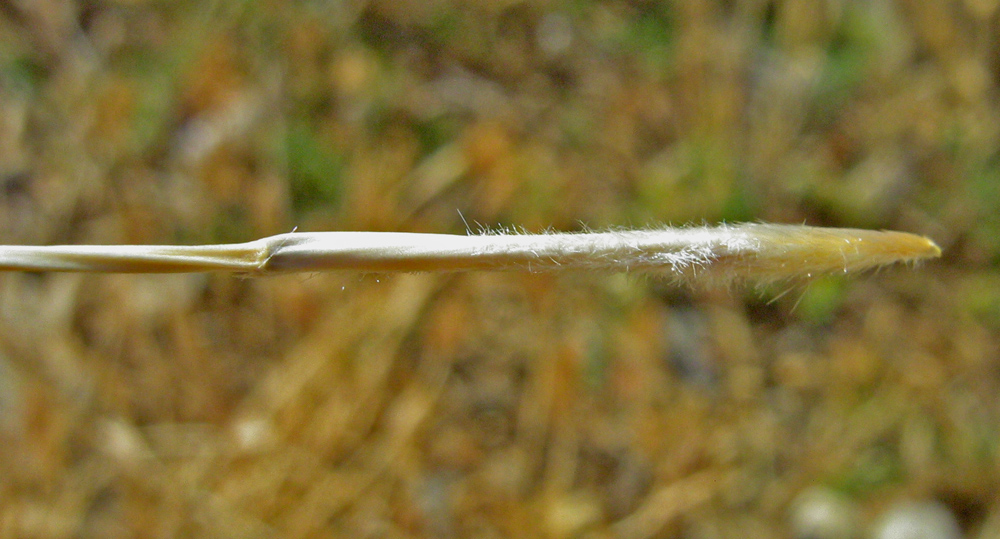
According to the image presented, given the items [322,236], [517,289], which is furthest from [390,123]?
[322,236]

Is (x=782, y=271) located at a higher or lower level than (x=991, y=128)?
lower

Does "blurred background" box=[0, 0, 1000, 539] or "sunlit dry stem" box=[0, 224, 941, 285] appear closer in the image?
"sunlit dry stem" box=[0, 224, 941, 285]

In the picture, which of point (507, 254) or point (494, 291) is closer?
point (507, 254)

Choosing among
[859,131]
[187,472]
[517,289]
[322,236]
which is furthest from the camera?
[859,131]

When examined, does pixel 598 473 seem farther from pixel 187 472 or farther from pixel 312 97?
pixel 312 97

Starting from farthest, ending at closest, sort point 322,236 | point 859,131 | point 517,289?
point 859,131, point 517,289, point 322,236

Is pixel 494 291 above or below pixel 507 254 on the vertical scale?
above
